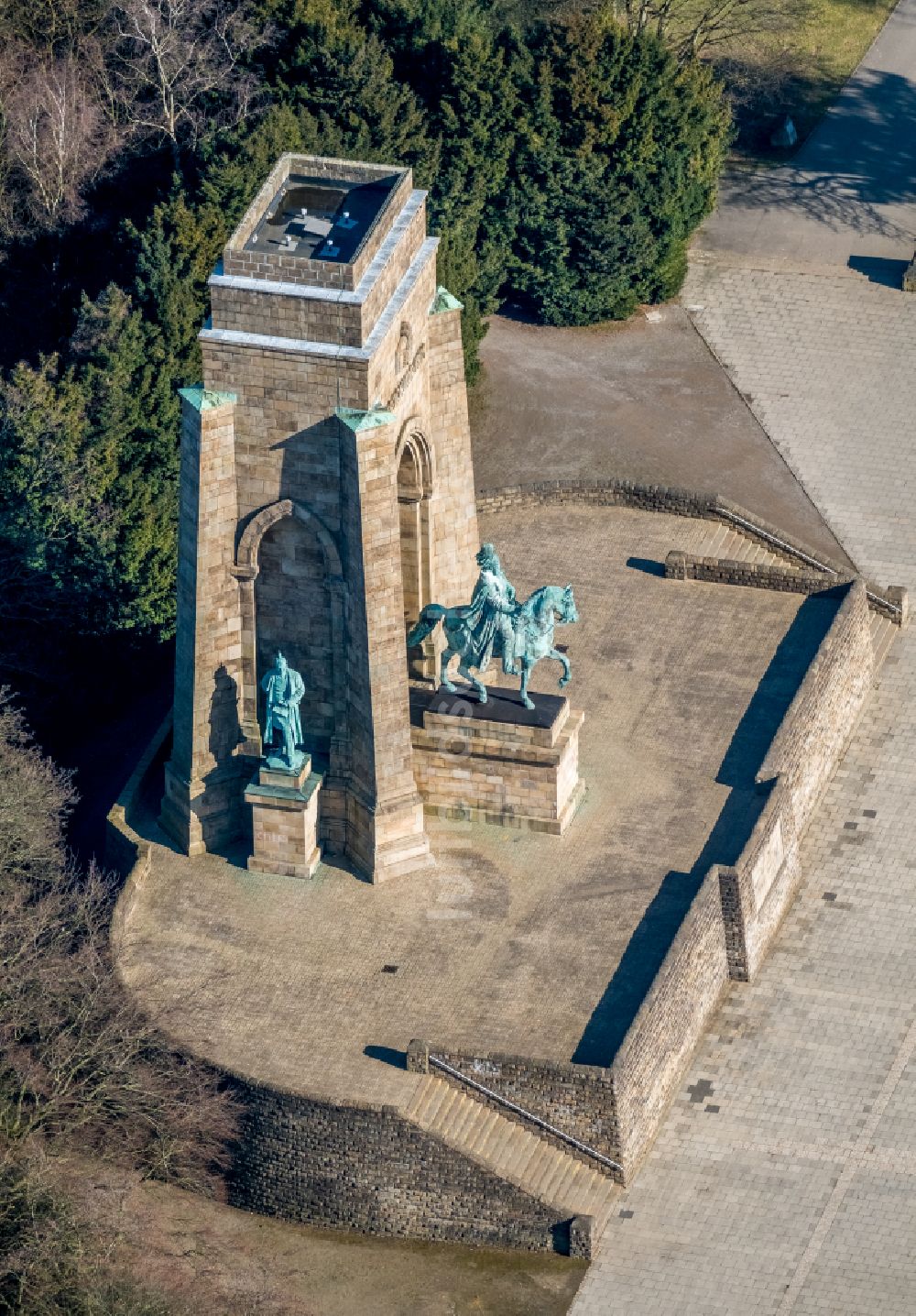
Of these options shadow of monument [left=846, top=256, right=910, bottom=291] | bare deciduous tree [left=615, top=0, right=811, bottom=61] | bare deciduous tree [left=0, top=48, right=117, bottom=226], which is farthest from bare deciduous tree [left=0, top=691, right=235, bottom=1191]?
bare deciduous tree [left=615, top=0, right=811, bottom=61]

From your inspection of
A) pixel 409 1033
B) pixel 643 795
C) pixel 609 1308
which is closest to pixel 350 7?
pixel 643 795

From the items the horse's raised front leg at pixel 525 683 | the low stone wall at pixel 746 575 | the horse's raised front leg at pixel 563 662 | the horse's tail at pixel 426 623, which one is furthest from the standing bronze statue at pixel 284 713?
the low stone wall at pixel 746 575

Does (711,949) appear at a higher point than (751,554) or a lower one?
higher

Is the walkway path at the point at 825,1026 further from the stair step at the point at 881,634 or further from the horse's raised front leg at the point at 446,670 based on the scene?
the horse's raised front leg at the point at 446,670

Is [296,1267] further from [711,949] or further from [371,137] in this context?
[371,137]

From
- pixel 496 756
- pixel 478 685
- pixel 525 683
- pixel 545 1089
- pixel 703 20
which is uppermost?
pixel 525 683

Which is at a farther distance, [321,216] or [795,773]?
[795,773]

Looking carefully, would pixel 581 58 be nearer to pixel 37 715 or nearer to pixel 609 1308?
pixel 37 715

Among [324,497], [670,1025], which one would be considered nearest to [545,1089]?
[670,1025]

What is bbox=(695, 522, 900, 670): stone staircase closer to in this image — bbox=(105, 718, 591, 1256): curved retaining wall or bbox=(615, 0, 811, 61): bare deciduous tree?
bbox=(105, 718, 591, 1256): curved retaining wall
